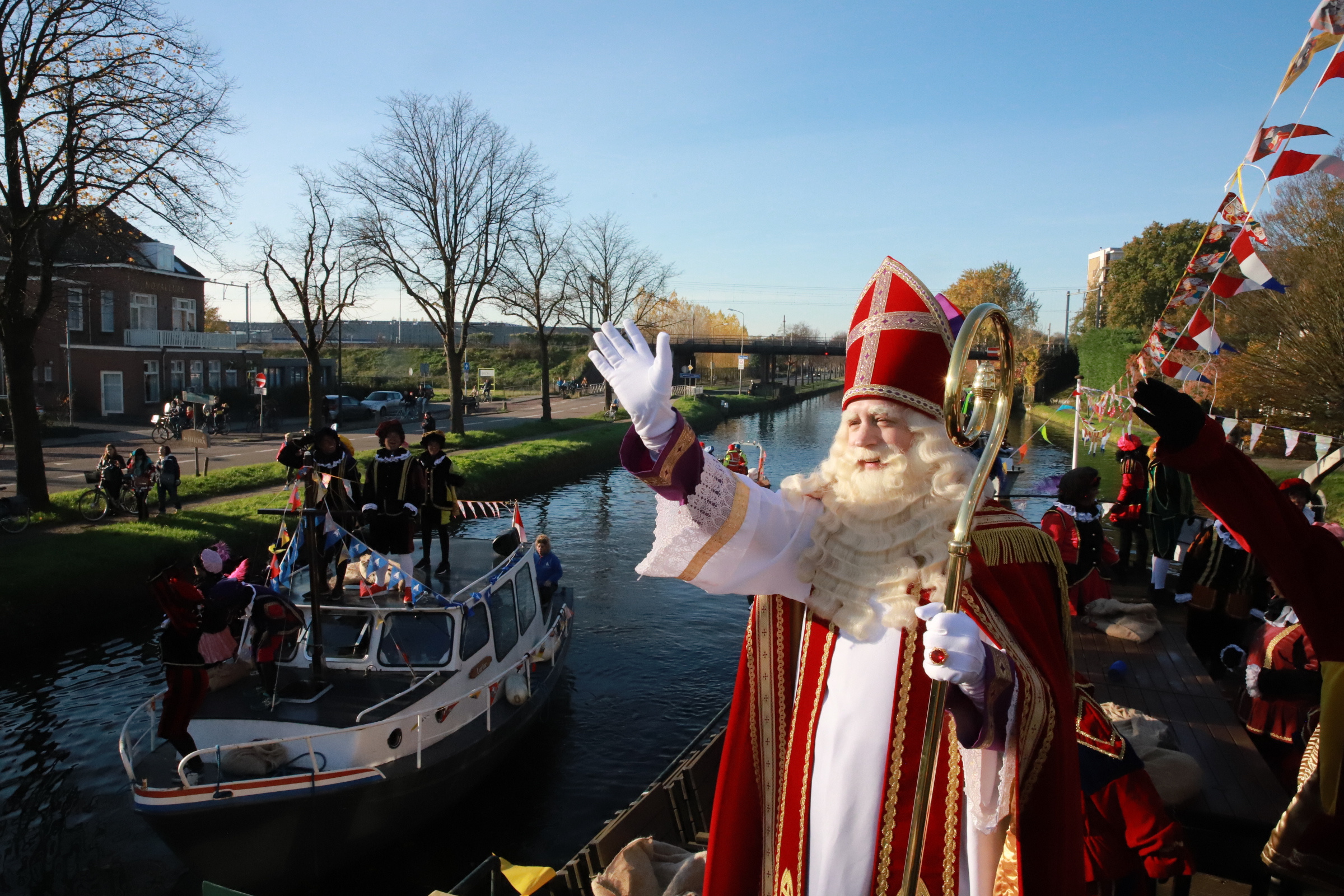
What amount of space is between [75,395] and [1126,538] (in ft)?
127

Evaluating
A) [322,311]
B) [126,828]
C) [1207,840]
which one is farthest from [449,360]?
[1207,840]

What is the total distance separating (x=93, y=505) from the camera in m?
15.9

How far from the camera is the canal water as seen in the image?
310 inches

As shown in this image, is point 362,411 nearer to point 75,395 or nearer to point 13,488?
point 75,395

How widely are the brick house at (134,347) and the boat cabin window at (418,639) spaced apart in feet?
91.7

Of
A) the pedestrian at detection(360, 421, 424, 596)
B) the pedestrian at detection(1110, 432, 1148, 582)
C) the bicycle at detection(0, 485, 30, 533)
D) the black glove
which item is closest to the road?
the bicycle at detection(0, 485, 30, 533)

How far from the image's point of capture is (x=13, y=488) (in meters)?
18.2

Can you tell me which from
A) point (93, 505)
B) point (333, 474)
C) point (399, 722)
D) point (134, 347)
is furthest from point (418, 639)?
point (134, 347)

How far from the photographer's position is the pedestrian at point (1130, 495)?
1034cm

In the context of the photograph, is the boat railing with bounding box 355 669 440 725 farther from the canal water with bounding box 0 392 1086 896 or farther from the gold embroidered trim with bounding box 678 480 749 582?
the gold embroidered trim with bounding box 678 480 749 582

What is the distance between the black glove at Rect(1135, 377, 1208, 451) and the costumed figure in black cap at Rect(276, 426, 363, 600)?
21.9ft

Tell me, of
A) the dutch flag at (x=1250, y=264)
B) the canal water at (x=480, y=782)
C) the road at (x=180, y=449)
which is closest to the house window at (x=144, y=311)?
the road at (x=180, y=449)

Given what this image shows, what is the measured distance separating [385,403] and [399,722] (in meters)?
38.5

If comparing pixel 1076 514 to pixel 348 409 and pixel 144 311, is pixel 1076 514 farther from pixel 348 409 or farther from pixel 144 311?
pixel 144 311
